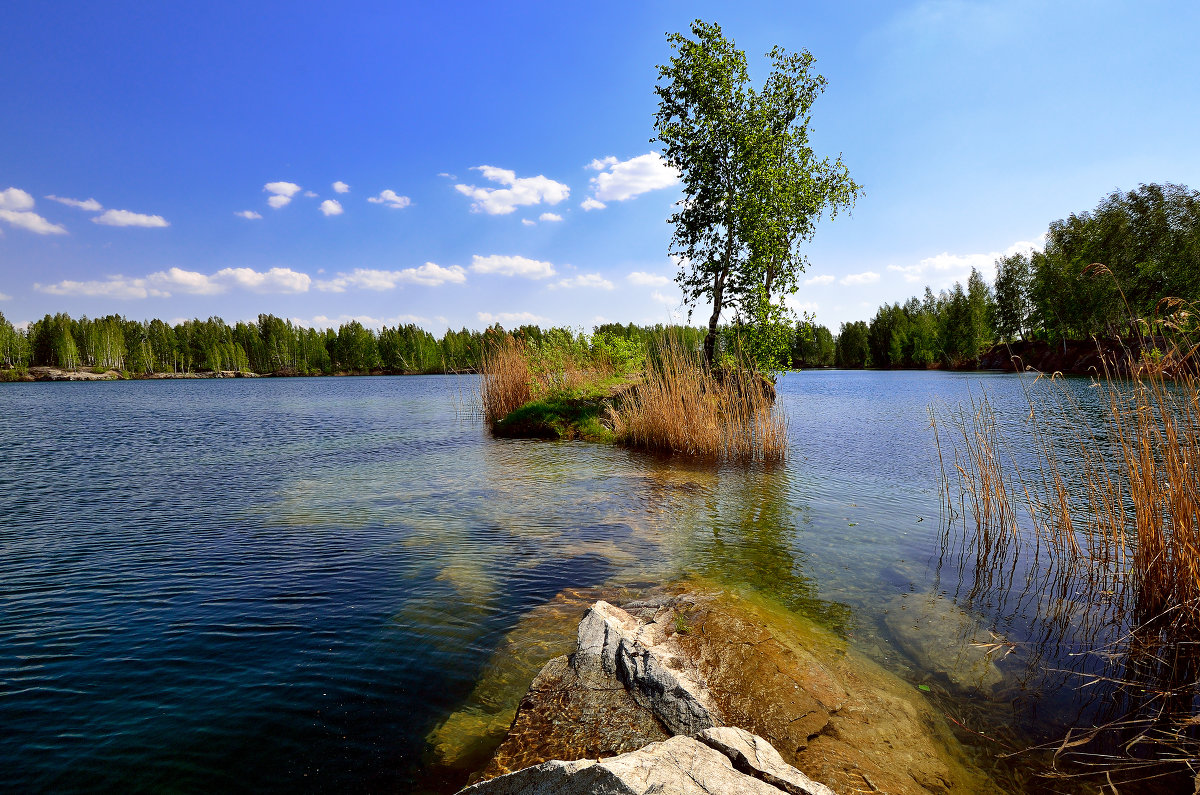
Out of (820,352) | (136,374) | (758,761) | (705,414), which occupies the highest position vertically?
(820,352)

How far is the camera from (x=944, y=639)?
201 inches

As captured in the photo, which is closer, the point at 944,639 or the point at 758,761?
the point at 758,761

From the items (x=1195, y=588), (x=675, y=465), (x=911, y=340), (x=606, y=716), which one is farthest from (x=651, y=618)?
(x=911, y=340)

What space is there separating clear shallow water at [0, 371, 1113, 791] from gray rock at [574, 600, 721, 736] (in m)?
1.09

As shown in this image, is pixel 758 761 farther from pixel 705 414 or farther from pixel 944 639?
pixel 705 414

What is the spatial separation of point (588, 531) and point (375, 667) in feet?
13.9

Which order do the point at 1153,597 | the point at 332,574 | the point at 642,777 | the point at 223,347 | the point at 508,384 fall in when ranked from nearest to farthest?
the point at 642,777, the point at 1153,597, the point at 332,574, the point at 508,384, the point at 223,347

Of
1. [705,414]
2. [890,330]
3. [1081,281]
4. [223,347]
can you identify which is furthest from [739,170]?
[223,347]

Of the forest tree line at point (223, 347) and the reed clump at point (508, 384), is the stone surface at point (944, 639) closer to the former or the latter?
the reed clump at point (508, 384)

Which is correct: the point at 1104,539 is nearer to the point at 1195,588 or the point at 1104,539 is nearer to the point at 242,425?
the point at 1195,588

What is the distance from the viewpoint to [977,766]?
134 inches

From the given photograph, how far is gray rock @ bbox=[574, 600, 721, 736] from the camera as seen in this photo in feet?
11.3

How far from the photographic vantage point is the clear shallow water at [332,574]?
146 inches

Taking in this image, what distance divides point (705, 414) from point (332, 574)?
990 centimetres
